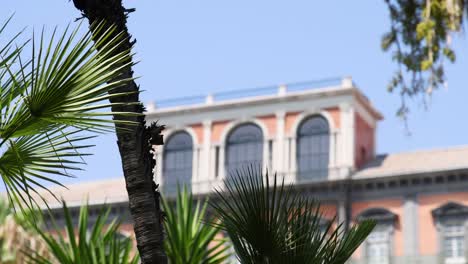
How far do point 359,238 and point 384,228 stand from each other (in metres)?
32.4

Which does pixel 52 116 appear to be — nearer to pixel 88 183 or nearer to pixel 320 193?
pixel 320 193

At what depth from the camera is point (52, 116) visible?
3.66m

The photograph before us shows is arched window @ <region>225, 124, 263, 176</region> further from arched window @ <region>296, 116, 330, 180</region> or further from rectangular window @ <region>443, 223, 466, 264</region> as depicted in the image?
rectangular window @ <region>443, 223, 466, 264</region>

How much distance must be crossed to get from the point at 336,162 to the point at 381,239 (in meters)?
3.40

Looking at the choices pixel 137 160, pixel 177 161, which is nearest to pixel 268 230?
pixel 137 160

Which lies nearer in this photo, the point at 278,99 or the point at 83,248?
the point at 83,248

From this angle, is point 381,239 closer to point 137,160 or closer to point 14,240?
point 14,240

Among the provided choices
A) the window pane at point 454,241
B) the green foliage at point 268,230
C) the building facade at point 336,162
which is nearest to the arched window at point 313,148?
the building facade at point 336,162

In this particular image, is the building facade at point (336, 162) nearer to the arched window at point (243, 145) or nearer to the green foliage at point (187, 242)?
the arched window at point (243, 145)

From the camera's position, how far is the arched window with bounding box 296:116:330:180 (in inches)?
1475

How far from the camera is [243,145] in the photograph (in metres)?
39.2

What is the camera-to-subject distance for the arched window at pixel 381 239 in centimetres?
3572

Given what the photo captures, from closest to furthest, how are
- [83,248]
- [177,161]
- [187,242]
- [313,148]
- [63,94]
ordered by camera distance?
[63,94], [83,248], [187,242], [313,148], [177,161]

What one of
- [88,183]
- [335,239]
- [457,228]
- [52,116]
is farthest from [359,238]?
[88,183]
